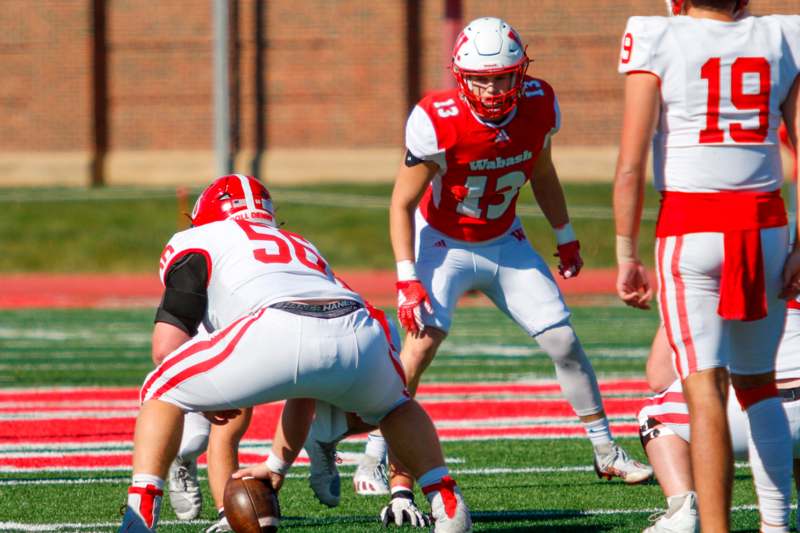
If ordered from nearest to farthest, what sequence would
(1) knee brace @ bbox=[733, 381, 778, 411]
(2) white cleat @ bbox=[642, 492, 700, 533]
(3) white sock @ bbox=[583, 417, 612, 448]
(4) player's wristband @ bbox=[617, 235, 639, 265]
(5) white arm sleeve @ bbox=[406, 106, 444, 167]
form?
(4) player's wristband @ bbox=[617, 235, 639, 265] → (1) knee brace @ bbox=[733, 381, 778, 411] → (2) white cleat @ bbox=[642, 492, 700, 533] → (5) white arm sleeve @ bbox=[406, 106, 444, 167] → (3) white sock @ bbox=[583, 417, 612, 448]

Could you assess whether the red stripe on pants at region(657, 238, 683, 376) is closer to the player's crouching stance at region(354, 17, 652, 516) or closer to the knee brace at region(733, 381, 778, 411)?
the knee brace at region(733, 381, 778, 411)

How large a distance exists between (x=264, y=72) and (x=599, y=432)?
68.3 feet

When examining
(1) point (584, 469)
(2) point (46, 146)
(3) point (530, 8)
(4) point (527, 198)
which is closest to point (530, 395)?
(1) point (584, 469)

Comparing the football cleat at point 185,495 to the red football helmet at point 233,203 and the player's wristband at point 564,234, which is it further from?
the player's wristband at point 564,234

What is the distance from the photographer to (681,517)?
4582 mm

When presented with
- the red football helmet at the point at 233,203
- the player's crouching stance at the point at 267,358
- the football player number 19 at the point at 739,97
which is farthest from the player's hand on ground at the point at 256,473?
the football player number 19 at the point at 739,97

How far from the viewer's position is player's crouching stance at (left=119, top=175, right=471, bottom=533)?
4242 millimetres

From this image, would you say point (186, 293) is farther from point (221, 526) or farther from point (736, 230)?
point (736, 230)

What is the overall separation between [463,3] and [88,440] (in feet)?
64.2

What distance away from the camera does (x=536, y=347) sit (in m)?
11.9

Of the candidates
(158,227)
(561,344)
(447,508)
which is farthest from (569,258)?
(158,227)

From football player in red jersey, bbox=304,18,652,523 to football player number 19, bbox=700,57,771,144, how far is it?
58.9 inches

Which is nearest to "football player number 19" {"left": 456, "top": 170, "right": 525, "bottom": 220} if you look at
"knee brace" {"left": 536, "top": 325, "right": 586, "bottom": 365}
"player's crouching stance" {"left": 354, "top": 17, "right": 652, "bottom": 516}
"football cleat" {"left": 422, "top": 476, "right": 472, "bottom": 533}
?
"player's crouching stance" {"left": 354, "top": 17, "right": 652, "bottom": 516}

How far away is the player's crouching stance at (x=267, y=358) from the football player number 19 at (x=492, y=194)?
1.38m
